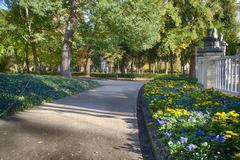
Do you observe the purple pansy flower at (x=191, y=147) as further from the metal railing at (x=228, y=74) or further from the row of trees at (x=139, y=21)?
the row of trees at (x=139, y=21)

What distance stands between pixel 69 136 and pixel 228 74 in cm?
464

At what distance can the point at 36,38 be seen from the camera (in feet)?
90.2

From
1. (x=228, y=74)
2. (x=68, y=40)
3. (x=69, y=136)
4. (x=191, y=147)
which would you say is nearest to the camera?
(x=191, y=147)

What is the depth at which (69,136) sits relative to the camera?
5.64 metres

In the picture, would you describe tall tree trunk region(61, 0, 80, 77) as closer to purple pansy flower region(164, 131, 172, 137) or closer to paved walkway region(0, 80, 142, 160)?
paved walkway region(0, 80, 142, 160)

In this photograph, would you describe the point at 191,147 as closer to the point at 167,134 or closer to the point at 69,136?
the point at 167,134

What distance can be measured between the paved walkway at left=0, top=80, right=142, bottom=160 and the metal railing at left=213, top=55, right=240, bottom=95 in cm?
257

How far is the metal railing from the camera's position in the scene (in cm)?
775

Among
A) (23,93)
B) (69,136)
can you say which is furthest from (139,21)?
(69,136)

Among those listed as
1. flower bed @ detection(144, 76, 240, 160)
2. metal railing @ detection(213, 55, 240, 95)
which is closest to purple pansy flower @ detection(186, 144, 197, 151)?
flower bed @ detection(144, 76, 240, 160)

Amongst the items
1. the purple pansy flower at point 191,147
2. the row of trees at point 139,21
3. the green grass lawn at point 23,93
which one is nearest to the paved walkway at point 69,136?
the green grass lawn at point 23,93

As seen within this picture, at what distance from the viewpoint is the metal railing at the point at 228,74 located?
7752 mm

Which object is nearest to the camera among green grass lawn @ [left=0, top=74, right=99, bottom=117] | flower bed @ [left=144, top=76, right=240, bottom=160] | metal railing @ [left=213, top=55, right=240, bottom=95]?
flower bed @ [left=144, top=76, right=240, bottom=160]

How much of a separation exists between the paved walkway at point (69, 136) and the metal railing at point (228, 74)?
2.57 m
